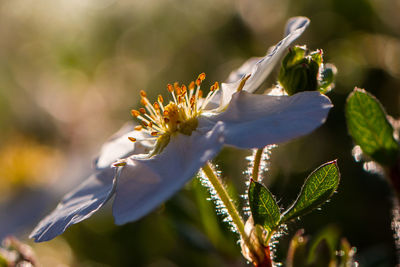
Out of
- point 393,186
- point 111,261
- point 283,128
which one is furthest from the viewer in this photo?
point 111,261

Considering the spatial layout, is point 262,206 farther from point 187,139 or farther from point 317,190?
point 187,139

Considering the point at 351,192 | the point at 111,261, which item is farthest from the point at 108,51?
the point at 351,192

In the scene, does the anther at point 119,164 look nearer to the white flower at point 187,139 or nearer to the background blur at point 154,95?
the white flower at point 187,139

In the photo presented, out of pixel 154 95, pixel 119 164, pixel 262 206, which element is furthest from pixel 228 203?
pixel 154 95

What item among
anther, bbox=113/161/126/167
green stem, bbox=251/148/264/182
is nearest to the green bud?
green stem, bbox=251/148/264/182

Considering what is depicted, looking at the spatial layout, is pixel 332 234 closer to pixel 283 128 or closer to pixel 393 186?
pixel 393 186

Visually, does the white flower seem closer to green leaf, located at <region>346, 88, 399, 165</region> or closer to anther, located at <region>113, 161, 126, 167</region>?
anther, located at <region>113, 161, 126, 167</region>
